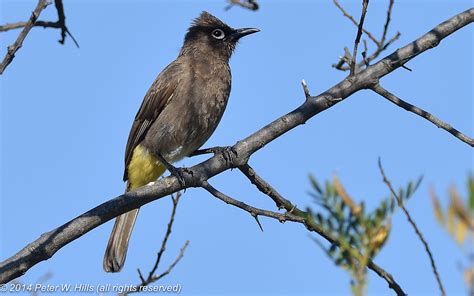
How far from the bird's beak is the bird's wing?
31.7 inches

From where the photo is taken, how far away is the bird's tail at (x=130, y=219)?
6719 mm

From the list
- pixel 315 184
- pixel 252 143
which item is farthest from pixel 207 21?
pixel 315 184

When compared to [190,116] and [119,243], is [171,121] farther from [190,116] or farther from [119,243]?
[119,243]

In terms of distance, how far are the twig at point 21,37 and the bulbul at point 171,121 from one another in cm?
358

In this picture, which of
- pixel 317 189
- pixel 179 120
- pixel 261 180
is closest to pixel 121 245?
pixel 179 120

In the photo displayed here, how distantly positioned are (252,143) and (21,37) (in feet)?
6.66

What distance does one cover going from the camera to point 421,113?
4.25 m

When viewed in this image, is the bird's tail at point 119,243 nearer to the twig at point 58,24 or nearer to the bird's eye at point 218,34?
the bird's eye at point 218,34

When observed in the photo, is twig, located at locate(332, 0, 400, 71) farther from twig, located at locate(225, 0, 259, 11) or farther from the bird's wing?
the bird's wing

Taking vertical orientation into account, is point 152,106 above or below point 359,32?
above

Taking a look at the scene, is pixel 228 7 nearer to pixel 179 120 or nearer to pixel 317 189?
pixel 317 189

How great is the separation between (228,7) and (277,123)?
1064 millimetres

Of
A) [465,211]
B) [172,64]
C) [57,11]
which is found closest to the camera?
[465,211]

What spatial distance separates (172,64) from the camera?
7.42 meters
